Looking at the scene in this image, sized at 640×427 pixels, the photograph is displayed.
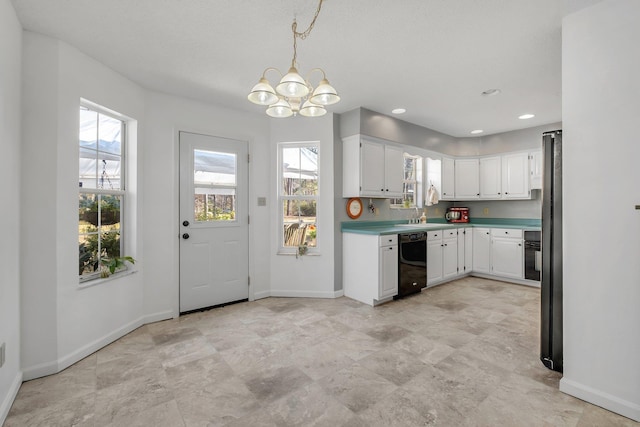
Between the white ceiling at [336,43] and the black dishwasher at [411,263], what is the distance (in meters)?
1.81

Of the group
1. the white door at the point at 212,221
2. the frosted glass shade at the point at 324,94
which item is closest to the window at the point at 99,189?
the white door at the point at 212,221

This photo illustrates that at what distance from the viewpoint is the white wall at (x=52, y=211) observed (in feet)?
7.16

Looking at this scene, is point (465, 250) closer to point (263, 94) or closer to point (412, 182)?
point (412, 182)

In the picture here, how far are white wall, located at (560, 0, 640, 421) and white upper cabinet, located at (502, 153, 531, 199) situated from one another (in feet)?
11.3

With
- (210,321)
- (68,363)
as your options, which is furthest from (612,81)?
(68,363)

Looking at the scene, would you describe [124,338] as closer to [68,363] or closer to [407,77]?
[68,363]

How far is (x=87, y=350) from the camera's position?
250 cm

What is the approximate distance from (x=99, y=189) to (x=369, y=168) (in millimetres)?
3016

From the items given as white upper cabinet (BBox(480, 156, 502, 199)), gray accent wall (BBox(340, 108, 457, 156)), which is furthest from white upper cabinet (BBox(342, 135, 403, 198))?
white upper cabinet (BBox(480, 156, 502, 199))

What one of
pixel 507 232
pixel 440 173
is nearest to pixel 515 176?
pixel 507 232

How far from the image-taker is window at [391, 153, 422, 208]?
200 inches

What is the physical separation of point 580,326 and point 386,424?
140 centimetres

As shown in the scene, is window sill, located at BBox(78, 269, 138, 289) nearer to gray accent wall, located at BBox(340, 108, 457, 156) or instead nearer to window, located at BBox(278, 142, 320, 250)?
window, located at BBox(278, 142, 320, 250)

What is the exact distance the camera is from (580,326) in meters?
1.90
